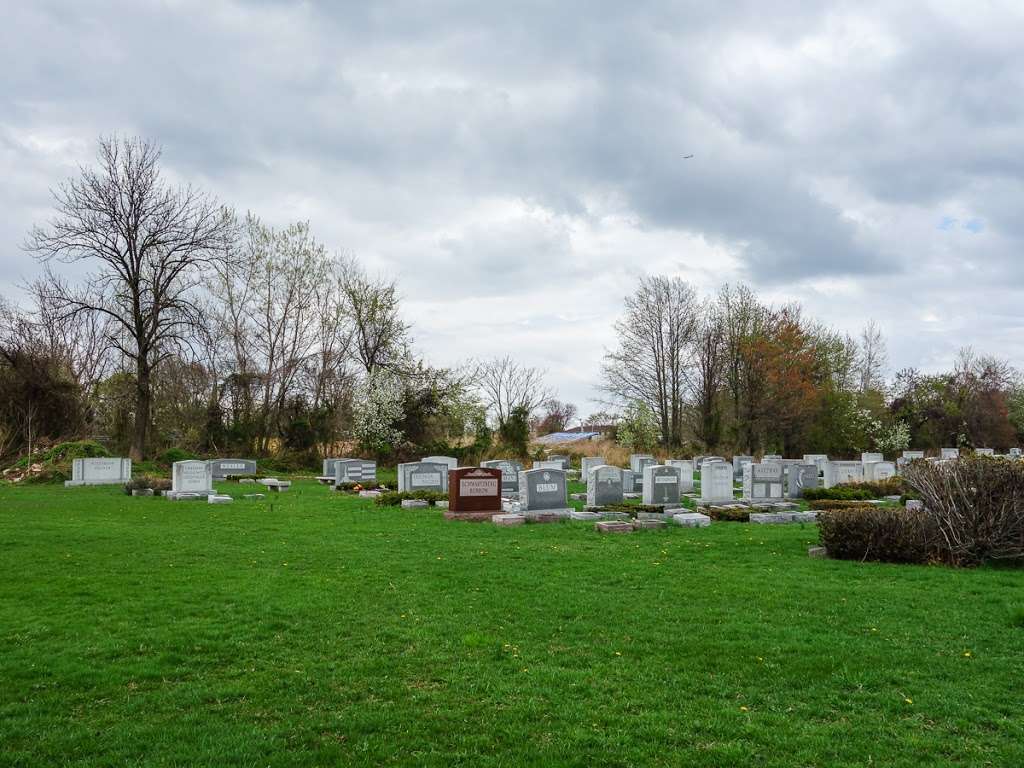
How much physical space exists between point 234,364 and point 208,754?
32.7 meters


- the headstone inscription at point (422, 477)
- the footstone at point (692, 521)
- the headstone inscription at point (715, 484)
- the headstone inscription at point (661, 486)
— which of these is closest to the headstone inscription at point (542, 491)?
the footstone at point (692, 521)

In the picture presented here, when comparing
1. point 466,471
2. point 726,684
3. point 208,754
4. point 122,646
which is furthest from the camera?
point 466,471

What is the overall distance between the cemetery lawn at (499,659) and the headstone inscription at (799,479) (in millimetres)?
9173

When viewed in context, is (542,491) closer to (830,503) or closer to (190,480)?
(830,503)

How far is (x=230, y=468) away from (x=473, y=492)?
13908 mm

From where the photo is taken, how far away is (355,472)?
76.1ft

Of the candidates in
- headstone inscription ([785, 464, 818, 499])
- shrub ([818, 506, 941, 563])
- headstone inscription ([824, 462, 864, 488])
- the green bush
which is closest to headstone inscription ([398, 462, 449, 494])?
the green bush

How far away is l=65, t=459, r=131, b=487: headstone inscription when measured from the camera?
71.6 ft

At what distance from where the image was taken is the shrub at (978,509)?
926 centimetres

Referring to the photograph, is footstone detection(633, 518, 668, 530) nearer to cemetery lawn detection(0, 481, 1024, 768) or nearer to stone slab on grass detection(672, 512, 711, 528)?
stone slab on grass detection(672, 512, 711, 528)

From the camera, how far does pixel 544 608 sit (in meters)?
6.75

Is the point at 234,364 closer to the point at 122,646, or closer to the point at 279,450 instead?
the point at 279,450

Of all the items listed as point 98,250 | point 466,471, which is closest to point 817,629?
point 466,471

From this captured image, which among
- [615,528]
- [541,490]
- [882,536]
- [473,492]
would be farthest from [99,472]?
[882,536]
